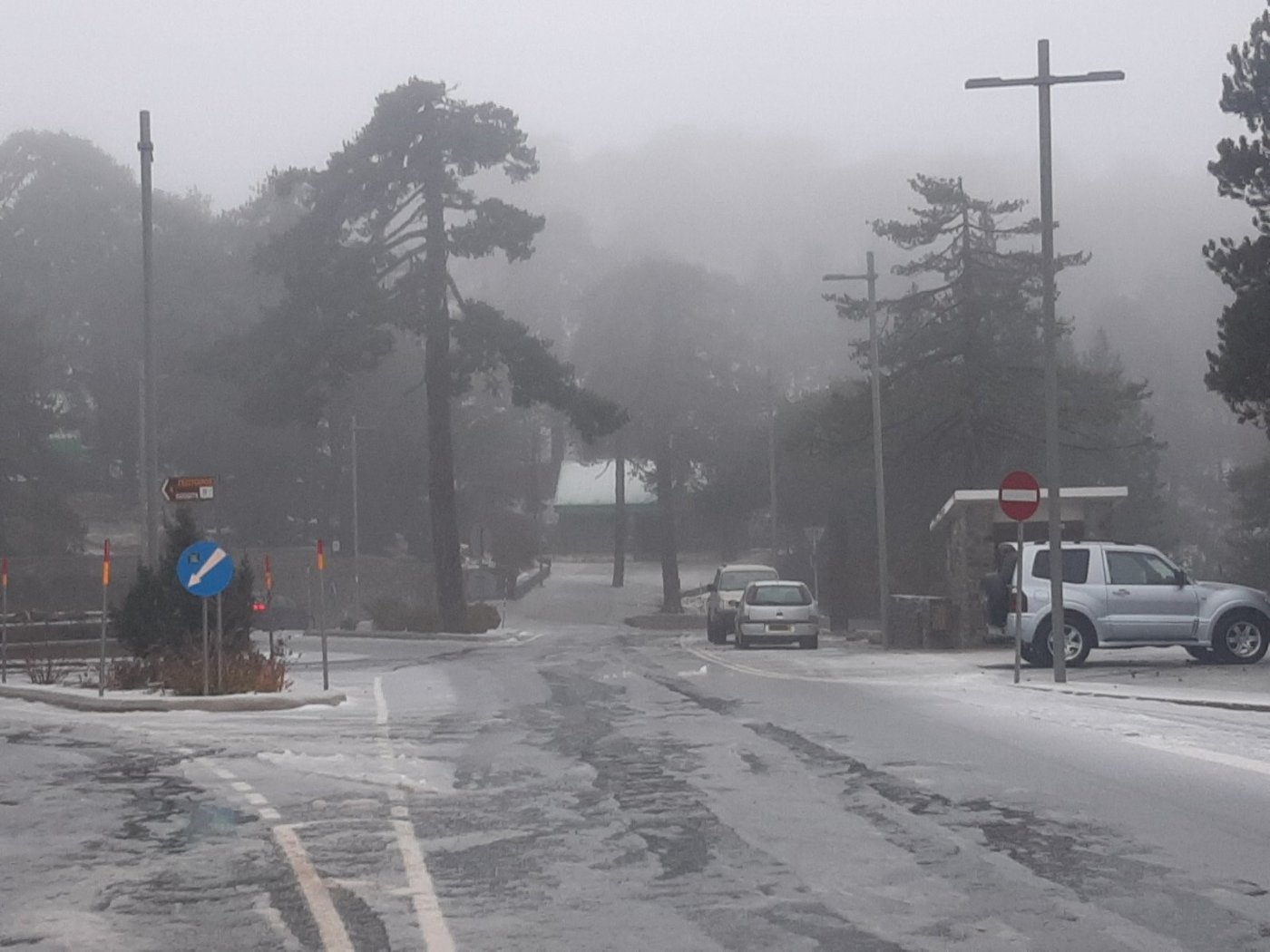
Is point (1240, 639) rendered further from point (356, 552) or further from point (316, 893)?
point (356, 552)

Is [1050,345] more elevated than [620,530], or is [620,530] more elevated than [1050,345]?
[1050,345]

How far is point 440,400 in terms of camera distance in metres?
50.9

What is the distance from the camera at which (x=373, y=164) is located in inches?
1938

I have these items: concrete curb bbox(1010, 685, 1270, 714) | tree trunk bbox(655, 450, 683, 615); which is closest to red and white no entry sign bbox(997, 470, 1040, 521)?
concrete curb bbox(1010, 685, 1270, 714)

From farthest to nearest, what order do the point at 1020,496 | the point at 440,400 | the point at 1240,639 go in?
the point at 440,400
the point at 1240,639
the point at 1020,496

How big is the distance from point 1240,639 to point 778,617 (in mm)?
13132

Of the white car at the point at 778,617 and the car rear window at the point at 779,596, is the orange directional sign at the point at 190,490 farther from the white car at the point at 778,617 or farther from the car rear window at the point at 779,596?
the car rear window at the point at 779,596

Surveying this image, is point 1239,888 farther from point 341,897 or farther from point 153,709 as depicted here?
point 153,709

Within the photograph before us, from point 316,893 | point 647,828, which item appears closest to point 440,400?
point 647,828

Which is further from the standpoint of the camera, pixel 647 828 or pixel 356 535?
pixel 356 535

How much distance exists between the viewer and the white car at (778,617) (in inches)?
1518

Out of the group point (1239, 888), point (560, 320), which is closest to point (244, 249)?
point (560, 320)

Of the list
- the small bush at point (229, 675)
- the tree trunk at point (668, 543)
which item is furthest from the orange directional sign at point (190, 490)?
the tree trunk at point (668, 543)

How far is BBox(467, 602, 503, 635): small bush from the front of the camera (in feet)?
173
